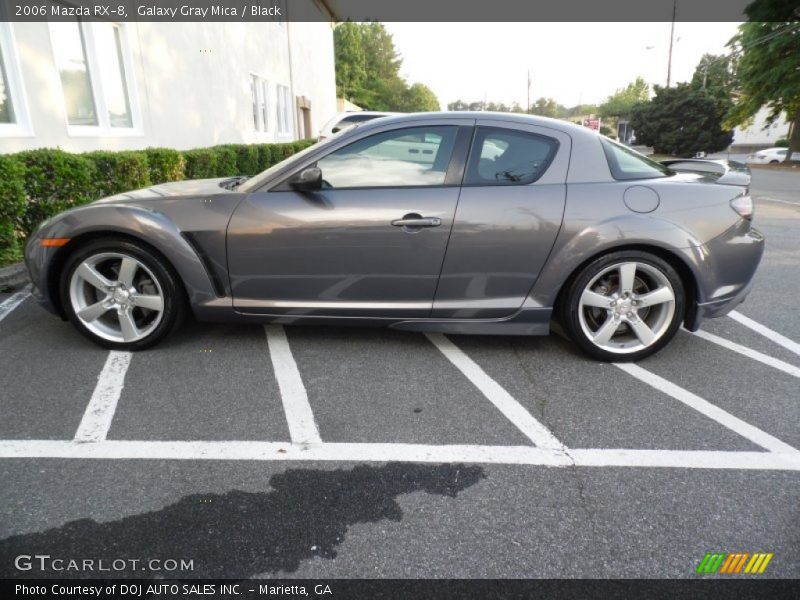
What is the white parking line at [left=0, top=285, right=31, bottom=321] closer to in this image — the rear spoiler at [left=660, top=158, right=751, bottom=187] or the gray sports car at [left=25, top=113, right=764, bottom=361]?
the gray sports car at [left=25, top=113, right=764, bottom=361]

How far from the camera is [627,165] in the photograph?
3.38 metres

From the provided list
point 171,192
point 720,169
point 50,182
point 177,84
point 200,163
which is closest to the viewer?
point 171,192

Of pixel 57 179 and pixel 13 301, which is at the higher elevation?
pixel 57 179

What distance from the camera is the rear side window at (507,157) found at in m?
3.27

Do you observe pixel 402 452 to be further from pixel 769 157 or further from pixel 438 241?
pixel 769 157

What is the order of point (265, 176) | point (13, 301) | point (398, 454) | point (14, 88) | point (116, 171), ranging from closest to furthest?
1. point (398, 454)
2. point (265, 176)
3. point (13, 301)
4. point (116, 171)
5. point (14, 88)

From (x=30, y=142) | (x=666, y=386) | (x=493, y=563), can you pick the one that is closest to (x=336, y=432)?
(x=493, y=563)

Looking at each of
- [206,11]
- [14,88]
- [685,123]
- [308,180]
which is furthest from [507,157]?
[685,123]

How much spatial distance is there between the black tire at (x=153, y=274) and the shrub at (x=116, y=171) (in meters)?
3.33

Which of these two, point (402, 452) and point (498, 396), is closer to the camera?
point (402, 452)

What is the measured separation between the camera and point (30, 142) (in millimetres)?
6719

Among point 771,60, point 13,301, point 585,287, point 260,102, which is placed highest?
point 771,60

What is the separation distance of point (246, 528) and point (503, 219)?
7.12ft

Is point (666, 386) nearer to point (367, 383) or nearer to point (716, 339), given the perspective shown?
point (716, 339)
